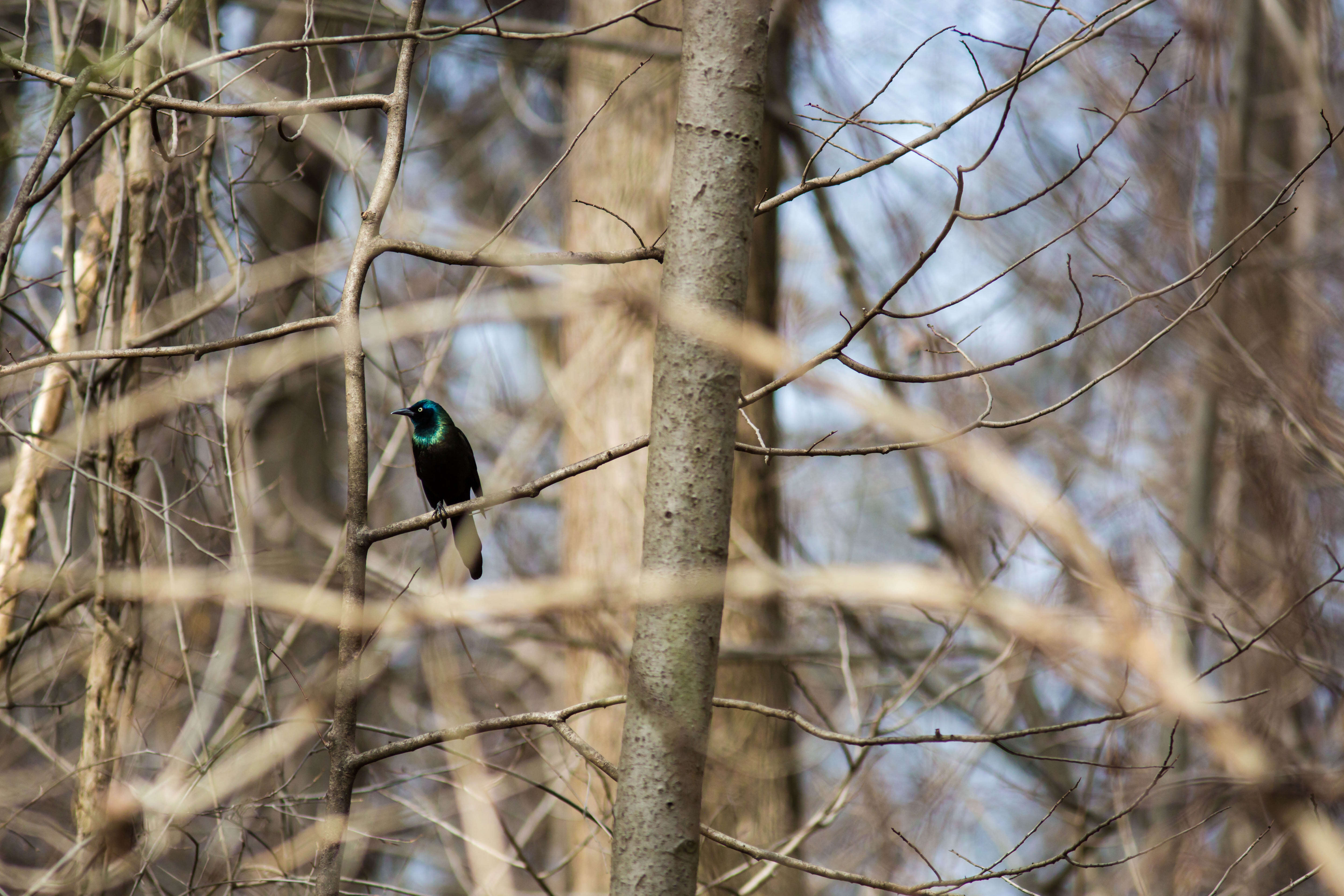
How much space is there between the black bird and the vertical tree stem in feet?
6.52

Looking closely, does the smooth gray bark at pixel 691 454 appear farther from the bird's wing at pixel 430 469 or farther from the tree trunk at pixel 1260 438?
the bird's wing at pixel 430 469

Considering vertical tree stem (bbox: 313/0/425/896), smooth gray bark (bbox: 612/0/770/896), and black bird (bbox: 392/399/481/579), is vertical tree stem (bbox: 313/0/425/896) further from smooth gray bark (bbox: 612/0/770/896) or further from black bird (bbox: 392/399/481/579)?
black bird (bbox: 392/399/481/579)

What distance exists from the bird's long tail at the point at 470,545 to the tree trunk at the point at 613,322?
0.75 metres

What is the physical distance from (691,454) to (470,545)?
7.44 feet

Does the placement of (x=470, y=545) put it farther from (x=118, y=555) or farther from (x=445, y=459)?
(x=118, y=555)

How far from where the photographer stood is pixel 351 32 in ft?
17.7

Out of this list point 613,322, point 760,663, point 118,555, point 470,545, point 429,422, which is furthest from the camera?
point 613,322

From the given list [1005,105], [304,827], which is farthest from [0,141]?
[304,827]

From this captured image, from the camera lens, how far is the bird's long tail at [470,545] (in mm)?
3885

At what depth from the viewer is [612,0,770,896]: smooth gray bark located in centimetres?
181

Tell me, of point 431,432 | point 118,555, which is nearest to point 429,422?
point 431,432

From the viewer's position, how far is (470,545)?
4.00 metres

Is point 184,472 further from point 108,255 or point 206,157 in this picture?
point 206,157

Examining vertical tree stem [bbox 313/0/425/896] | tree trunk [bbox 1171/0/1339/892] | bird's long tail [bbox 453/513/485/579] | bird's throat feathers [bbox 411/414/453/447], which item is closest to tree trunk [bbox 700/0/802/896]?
bird's long tail [bbox 453/513/485/579]
